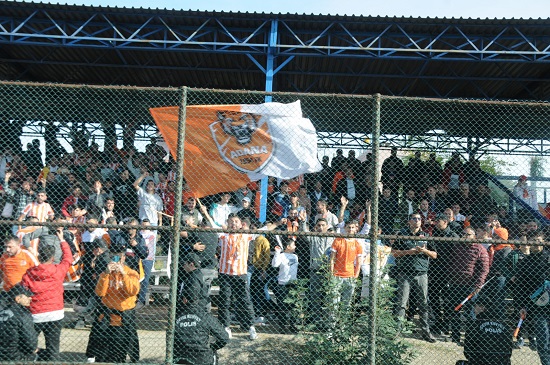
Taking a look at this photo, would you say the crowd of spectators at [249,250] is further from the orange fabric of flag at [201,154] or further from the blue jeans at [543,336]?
the orange fabric of flag at [201,154]

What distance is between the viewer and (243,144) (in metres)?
5.84

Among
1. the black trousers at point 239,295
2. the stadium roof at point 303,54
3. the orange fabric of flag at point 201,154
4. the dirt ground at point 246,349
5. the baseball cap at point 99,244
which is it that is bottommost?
the dirt ground at point 246,349

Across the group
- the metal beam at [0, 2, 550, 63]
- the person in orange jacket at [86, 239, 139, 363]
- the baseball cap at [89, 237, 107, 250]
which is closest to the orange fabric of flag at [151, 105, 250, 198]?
the person in orange jacket at [86, 239, 139, 363]

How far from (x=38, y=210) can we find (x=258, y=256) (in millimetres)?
4030

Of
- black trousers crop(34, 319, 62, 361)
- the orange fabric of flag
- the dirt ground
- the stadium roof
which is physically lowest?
the dirt ground

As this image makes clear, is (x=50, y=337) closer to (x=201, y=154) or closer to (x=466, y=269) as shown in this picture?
(x=201, y=154)

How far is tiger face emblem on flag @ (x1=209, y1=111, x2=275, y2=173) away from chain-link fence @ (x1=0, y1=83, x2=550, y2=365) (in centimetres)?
2

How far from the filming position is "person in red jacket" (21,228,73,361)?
6.23 meters

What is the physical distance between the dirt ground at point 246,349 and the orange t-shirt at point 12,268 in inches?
37.4

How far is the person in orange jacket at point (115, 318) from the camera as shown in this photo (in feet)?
21.0

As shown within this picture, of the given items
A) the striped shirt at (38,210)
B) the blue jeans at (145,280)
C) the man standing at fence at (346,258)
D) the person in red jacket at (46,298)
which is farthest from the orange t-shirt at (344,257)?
the striped shirt at (38,210)

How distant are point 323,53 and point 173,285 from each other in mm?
8110

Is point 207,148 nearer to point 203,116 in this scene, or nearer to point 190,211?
point 203,116

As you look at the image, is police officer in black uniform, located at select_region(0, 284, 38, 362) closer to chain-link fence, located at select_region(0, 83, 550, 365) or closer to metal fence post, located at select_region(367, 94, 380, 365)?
chain-link fence, located at select_region(0, 83, 550, 365)
